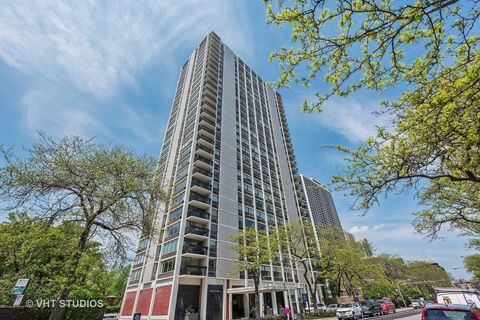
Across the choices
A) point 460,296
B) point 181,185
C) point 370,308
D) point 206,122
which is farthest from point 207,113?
point 460,296

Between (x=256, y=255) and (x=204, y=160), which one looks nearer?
(x=256, y=255)

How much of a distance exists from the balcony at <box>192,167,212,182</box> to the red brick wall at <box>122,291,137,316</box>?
1861 centimetres

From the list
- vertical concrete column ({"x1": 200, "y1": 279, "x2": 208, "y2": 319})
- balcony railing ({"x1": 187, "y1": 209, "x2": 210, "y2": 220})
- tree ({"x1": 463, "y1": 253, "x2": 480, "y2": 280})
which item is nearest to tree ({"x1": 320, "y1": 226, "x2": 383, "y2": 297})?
vertical concrete column ({"x1": 200, "y1": 279, "x2": 208, "y2": 319})

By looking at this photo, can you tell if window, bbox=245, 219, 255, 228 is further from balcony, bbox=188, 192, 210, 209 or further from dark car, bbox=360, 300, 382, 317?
dark car, bbox=360, 300, 382, 317

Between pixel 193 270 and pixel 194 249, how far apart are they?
248 centimetres

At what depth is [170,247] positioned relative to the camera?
30.7 m

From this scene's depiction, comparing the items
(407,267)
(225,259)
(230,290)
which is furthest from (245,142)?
(407,267)

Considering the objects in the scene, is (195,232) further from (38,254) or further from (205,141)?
(38,254)

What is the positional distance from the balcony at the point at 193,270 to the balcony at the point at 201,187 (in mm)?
10864

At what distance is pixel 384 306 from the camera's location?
32.5 meters

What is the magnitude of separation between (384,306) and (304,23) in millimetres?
41563

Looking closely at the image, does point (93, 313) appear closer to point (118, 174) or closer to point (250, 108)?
point (118, 174)

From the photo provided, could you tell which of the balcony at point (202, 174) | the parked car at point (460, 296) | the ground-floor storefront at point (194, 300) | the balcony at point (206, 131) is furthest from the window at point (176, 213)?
the parked car at point (460, 296)

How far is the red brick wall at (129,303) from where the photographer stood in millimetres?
31178
